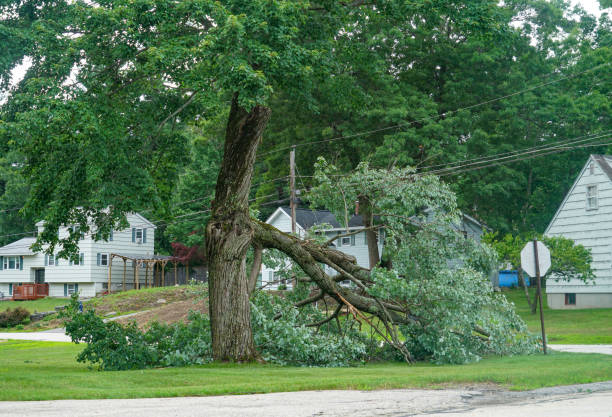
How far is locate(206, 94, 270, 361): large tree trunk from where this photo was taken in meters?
14.1

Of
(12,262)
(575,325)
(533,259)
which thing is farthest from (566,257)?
(12,262)

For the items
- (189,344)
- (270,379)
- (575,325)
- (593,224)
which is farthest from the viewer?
(593,224)

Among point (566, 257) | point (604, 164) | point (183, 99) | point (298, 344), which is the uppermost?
point (604, 164)

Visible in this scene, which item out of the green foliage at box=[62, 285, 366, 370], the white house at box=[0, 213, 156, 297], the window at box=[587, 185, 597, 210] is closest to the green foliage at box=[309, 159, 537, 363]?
the green foliage at box=[62, 285, 366, 370]

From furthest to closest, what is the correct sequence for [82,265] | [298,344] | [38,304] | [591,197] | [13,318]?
[82,265] < [38,304] < [13,318] < [591,197] < [298,344]

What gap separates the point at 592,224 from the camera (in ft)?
106

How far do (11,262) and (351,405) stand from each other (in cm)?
5745

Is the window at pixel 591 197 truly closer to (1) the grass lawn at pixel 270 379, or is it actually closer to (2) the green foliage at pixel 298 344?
(1) the grass lawn at pixel 270 379

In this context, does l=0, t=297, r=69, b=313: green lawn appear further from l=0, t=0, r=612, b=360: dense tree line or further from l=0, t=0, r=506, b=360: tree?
l=0, t=0, r=506, b=360: tree

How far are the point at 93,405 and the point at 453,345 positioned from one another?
847cm

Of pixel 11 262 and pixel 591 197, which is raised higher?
pixel 591 197

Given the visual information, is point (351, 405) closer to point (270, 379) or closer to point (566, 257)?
point (270, 379)

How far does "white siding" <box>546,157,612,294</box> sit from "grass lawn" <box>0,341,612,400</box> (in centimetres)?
1969

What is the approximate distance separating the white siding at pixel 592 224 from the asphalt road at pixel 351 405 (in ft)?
78.0
